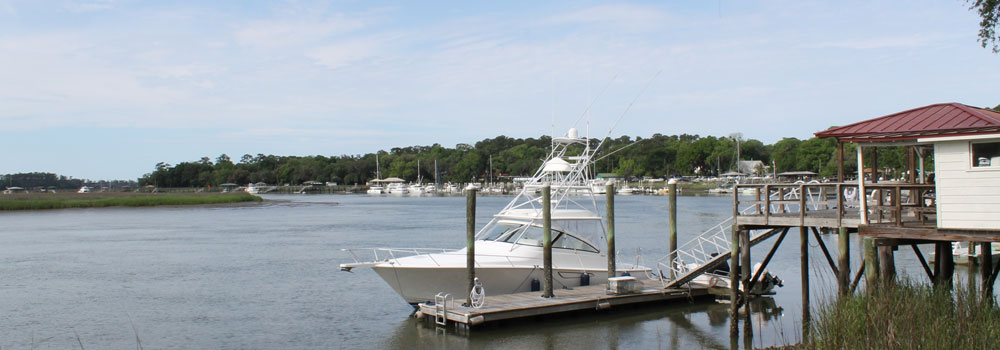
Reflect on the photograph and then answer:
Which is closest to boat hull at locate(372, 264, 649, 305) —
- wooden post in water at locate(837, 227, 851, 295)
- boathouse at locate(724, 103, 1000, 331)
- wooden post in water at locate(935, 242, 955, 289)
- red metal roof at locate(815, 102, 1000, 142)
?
boathouse at locate(724, 103, 1000, 331)

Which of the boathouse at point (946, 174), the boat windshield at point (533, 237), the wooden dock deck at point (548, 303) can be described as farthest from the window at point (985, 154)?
the boat windshield at point (533, 237)

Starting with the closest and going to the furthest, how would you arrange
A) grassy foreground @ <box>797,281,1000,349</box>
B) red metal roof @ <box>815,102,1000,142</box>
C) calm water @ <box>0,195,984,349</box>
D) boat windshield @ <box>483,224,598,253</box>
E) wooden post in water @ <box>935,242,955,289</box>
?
grassy foreground @ <box>797,281,1000,349</box> → red metal roof @ <box>815,102,1000,142</box> → wooden post in water @ <box>935,242,955,289</box> → calm water @ <box>0,195,984,349</box> → boat windshield @ <box>483,224,598,253</box>

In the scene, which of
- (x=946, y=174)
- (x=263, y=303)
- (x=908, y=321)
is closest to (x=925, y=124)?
(x=946, y=174)

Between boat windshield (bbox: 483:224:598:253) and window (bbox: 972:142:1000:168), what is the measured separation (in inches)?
432

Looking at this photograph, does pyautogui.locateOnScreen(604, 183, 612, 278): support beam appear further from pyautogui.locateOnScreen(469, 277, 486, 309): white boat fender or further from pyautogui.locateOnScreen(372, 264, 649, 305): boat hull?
pyautogui.locateOnScreen(469, 277, 486, 309): white boat fender

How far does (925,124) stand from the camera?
12.9 metres

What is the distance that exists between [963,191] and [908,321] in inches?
115

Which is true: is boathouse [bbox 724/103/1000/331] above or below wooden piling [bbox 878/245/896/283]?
above

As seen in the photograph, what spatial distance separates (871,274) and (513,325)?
8.27 metres

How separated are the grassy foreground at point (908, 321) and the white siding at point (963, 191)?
45.0 inches

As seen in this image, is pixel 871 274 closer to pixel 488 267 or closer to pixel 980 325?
pixel 980 325

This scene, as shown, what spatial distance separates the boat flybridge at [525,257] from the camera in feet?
64.6

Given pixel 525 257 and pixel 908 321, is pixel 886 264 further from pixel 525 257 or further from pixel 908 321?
pixel 525 257

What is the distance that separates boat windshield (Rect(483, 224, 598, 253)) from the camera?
2108 centimetres
